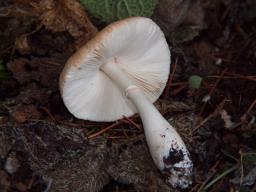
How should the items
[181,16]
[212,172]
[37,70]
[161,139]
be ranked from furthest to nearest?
1. [181,16]
2. [37,70]
3. [212,172]
4. [161,139]

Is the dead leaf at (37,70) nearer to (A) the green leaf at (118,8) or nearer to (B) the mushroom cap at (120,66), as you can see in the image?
(B) the mushroom cap at (120,66)

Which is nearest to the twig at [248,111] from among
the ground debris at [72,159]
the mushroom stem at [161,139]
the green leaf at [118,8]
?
the mushroom stem at [161,139]

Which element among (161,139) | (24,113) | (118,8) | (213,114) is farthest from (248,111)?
(24,113)

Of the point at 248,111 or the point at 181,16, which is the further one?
the point at 181,16

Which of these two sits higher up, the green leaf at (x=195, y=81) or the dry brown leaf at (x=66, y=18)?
the dry brown leaf at (x=66, y=18)

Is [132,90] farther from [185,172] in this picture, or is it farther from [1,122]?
[1,122]

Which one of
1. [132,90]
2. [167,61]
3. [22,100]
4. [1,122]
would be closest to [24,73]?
[22,100]

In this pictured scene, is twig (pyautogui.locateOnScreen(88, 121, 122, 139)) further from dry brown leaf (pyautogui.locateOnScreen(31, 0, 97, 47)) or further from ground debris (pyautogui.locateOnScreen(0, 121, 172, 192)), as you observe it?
dry brown leaf (pyautogui.locateOnScreen(31, 0, 97, 47))

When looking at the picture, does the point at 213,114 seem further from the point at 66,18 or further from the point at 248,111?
the point at 66,18
